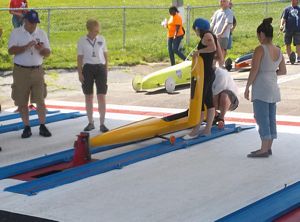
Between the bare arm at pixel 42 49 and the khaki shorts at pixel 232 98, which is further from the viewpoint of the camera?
the khaki shorts at pixel 232 98

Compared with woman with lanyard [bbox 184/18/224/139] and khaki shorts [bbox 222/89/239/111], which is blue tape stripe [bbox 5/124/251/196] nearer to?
woman with lanyard [bbox 184/18/224/139]

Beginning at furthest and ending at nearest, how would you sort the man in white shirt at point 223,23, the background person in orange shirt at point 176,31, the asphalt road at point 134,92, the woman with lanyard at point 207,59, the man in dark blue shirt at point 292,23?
the man in dark blue shirt at point 292,23 → the background person in orange shirt at point 176,31 → the man in white shirt at point 223,23 → the asphalt road at point 134,92 → the woman with lanyard at point 207,59

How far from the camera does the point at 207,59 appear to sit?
929cm

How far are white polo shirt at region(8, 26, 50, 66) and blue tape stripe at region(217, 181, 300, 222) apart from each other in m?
4.32

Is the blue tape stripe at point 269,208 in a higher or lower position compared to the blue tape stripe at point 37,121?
higher

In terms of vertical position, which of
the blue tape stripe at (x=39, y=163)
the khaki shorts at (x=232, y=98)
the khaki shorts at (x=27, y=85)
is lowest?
the blue tape stripe at (x=39, y=163)

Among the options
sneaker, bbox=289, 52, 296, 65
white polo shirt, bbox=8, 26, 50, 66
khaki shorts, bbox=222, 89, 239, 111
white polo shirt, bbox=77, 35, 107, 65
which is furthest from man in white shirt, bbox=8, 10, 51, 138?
sneaker, bbox=289, 52, 296, 65

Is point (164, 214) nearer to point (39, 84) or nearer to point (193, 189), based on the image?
point (193, 189)

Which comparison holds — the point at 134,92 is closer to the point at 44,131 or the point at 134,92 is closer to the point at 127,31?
the point at 44,131

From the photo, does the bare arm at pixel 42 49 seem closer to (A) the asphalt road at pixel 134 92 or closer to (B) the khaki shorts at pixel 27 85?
(B) the khaki shorts at pixel 27 85

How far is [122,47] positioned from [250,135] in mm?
11282

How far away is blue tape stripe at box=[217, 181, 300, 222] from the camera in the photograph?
6.01m

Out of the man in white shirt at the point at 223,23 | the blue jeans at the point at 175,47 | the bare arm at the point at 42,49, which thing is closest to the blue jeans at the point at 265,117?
the bare arm at the point at 42,49

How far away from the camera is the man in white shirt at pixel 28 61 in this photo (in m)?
9.52
